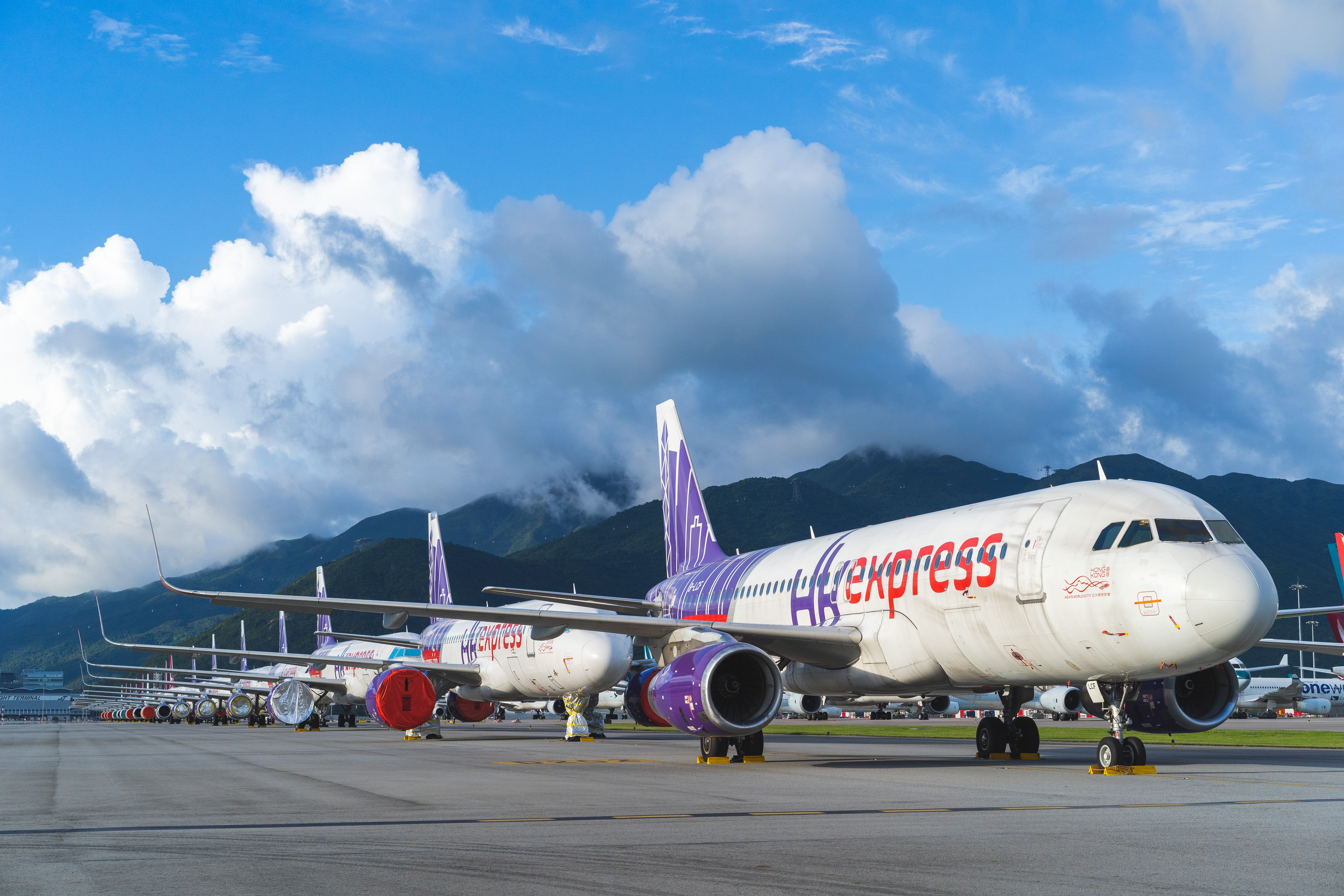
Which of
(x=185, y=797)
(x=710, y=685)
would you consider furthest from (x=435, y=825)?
(x=710, y=685)

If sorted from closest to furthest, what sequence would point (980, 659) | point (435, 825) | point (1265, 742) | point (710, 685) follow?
point (435, 825), point (980, 659), point (710, 685), point (1265, 742)

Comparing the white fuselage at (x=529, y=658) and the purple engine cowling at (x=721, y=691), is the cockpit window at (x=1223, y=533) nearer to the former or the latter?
the purple engine cowling at (x=721, y=691)

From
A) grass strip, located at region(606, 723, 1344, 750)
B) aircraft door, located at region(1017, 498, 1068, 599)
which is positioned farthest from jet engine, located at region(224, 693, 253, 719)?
aircraft door, located at region(1017, 498, 1068, 599)

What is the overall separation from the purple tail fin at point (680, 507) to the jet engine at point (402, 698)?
32.7 feet

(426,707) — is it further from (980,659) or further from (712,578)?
(980,659)

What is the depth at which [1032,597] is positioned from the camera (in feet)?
54.1

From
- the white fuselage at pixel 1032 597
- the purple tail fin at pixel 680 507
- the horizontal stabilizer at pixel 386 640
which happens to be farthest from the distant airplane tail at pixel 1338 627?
the horizontal stabilizer at pixel 386 640

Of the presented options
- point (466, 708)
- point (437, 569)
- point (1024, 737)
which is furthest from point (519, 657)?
point (1024, 737)

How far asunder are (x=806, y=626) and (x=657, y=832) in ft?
39.4

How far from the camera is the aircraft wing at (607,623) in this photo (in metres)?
20.1

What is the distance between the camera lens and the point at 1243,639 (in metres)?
14.4

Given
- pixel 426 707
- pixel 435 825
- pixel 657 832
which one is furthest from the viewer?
pixel 426 707

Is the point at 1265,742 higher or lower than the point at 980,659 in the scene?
lower

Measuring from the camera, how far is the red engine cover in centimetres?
4484
